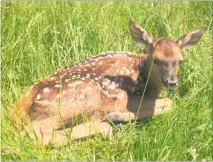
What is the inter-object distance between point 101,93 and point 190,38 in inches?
40.4

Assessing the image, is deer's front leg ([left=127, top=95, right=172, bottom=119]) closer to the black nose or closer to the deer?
the deer

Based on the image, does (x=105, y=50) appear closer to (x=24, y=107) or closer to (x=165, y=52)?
(x=165, y=52)

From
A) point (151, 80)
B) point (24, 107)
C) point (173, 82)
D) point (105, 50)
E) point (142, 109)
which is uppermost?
point (105, 50)

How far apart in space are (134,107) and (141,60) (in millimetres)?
555

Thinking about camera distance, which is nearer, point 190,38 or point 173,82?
point 173,82

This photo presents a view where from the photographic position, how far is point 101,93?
5.09 meters

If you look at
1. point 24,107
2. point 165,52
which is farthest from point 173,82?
point 24,107

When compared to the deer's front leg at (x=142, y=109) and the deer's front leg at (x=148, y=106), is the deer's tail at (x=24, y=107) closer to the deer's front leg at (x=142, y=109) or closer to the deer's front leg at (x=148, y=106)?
the deer's front leg at (x=142, y=109)

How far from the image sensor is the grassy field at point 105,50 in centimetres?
417

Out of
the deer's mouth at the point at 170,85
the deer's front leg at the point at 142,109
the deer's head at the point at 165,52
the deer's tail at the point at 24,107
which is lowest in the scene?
the deer's front leg at the point at 142,109

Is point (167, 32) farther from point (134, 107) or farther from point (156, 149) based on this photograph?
point (156, 149)

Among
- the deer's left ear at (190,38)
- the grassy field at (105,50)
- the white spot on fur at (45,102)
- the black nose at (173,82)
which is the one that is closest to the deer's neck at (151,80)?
the grassy field at (105,50)

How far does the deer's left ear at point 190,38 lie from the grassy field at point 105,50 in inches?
6.4

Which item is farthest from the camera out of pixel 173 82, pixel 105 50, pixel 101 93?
pixel 105 50
